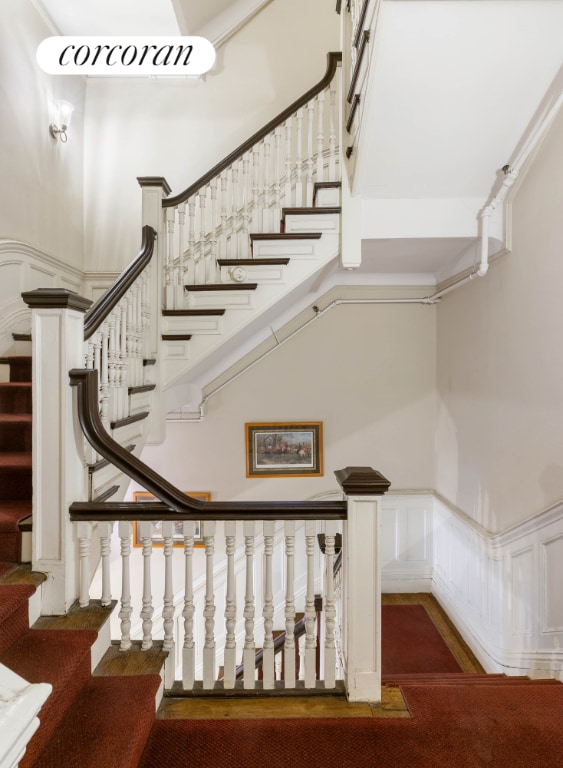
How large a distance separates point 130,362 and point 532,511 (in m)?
2.56

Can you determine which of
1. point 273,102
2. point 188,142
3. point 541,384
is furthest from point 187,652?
point 273,102

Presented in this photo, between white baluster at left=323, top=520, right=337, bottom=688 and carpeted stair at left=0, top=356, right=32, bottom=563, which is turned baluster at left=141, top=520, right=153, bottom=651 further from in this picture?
white baluster at left=323, top=520, right=337, bottom=688

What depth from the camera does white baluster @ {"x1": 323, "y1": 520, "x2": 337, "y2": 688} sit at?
165cm

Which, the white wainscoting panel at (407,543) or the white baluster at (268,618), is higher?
the white baluster at (268,618)

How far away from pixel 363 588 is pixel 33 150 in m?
3.76

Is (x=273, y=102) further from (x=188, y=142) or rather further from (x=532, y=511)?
(x=532, y=511)

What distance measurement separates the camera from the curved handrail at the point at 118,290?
1.93m

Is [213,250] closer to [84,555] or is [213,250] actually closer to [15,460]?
[15,460]

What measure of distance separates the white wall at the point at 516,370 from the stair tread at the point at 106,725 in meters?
2.25

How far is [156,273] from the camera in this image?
2.81 m

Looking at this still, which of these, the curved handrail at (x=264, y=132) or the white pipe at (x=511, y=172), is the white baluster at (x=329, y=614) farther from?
the curved handrail at (x=264, y=132)

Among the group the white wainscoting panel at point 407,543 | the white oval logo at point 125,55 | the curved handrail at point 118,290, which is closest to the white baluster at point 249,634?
the curved handrail at point 118,290

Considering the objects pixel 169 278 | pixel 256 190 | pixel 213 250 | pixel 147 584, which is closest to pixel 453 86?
pixel 256 190

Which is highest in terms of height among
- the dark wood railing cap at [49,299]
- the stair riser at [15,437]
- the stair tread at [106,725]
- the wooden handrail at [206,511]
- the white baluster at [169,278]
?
the white baluster at [169,278]
